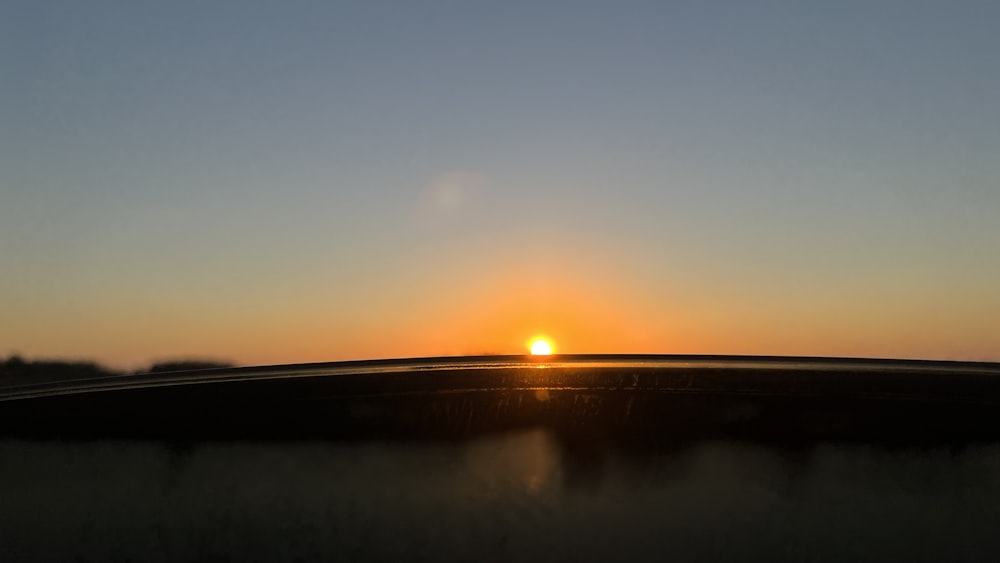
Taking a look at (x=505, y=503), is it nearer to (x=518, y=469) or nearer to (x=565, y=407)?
(x=518, y=469)

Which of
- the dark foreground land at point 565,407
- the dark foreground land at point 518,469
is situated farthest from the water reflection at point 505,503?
the dark foreground land at point 565,407

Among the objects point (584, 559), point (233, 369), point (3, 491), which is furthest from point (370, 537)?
point (233, 369)

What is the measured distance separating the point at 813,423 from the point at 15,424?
35.0 ft

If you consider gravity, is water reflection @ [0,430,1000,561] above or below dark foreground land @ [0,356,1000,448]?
below

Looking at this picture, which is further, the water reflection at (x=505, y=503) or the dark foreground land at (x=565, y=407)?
the dark foreground land at (x=565, y=407)

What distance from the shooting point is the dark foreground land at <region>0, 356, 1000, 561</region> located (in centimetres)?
1050

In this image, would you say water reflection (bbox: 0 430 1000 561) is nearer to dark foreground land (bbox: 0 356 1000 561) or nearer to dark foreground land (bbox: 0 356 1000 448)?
dark foreground land (bbox: 0 356 1000 561)

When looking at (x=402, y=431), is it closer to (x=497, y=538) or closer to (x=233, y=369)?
(x=497, y=538)

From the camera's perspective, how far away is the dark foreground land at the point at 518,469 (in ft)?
34.4

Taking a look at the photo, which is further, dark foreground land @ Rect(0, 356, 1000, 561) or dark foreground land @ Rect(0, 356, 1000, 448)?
dark foreground land @ Rect(0, 356, 1000, 448)

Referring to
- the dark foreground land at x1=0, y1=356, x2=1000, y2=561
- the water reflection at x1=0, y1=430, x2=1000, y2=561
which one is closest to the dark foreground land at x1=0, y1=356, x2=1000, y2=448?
the dark foreground land at x1=0, y1=356, x2=1000, y2=561

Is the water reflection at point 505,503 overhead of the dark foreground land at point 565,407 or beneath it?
beneath

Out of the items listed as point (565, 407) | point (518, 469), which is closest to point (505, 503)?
point (518, 469)

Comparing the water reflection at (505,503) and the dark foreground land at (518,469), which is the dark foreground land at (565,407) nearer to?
the dark foreground land at (518,469)
